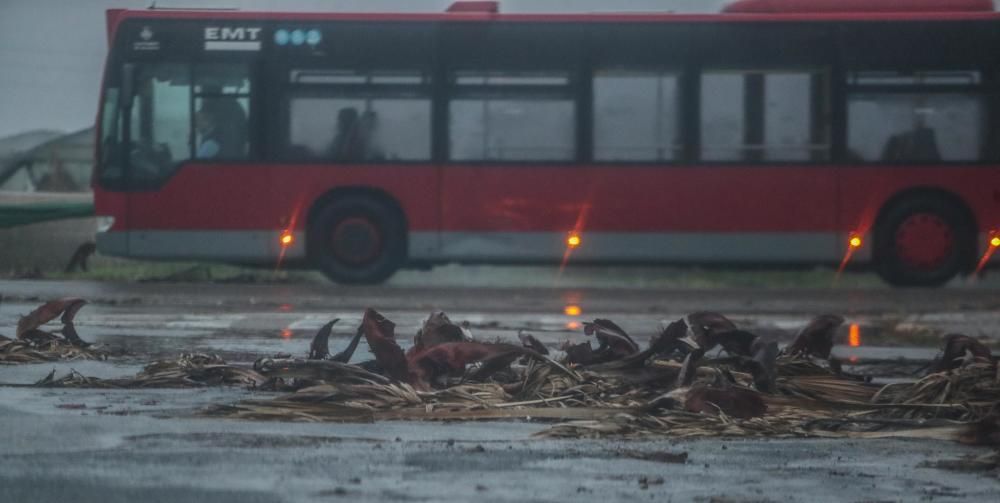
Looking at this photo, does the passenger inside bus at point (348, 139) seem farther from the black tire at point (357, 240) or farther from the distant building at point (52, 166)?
the distant building at point (52, 166)

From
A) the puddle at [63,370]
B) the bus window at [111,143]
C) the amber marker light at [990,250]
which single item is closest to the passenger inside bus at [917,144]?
the amber marker light at [990,250]

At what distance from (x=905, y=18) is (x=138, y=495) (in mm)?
16246

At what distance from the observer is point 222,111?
777 inches

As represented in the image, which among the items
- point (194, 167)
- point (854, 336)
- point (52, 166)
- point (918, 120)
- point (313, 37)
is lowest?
point (854, 336)

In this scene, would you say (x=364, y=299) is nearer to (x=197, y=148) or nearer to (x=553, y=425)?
(x=197, y=148)

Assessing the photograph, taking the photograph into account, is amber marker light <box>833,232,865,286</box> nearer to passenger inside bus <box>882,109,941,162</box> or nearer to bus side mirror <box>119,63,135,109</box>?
passenger inside bus <box>882,109,941,162</box>

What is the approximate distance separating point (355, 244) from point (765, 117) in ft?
15.1

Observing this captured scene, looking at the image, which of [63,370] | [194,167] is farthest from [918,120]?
[63,370]

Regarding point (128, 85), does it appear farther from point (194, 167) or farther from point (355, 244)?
point (355, 244)

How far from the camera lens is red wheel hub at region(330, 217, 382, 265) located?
19.7 m

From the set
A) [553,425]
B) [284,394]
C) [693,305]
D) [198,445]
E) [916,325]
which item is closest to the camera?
[198,445]

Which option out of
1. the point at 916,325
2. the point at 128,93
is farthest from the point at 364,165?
the point at 916,325

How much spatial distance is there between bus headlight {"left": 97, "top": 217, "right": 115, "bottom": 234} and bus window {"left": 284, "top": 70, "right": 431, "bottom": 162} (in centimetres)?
197

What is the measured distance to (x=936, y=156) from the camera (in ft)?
64.2
